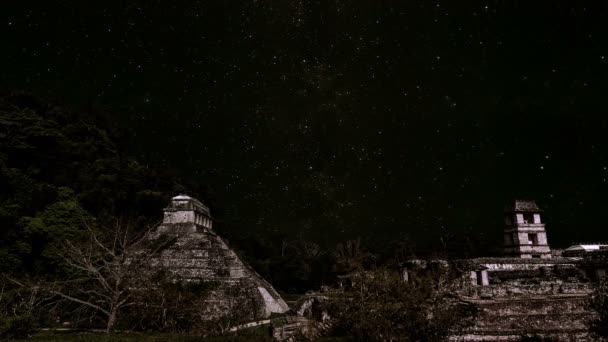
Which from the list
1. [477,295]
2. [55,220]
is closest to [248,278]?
[55,220]

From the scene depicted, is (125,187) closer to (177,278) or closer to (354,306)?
(177,278)

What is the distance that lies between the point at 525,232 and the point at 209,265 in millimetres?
24863

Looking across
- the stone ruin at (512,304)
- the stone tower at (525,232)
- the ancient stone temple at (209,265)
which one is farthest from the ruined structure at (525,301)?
the ancient stone temple at (209,265)

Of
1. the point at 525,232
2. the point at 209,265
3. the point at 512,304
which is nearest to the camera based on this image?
the point at 512,304

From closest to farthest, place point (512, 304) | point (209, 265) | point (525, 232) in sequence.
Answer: point (512, 304)
point (209, 265)
point (525, 232)

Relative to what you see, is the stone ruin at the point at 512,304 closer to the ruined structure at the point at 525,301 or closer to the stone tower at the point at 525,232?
the ruined structure at the point at 525,301

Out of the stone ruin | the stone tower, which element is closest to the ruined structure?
the stone ruin

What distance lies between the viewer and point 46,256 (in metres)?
25.5

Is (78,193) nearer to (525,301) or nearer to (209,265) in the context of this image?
(209,265)

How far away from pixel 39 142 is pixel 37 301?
16803 mm

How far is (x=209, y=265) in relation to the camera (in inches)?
1096

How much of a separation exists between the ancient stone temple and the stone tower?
754 inches

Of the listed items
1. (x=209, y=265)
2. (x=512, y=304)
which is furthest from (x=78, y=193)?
(x=512, y=304)

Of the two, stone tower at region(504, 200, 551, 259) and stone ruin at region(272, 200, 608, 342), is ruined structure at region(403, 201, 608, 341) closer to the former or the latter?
stone ruin at region(272, 200, 608, 342)
